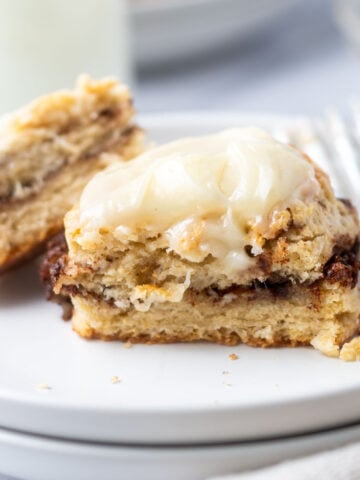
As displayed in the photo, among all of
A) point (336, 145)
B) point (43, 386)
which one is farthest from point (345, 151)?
point (43, 386)

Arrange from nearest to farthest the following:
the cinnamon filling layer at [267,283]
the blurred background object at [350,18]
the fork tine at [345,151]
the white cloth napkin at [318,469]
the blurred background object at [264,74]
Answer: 1. the white cloth napkin at [318,469]
2. the cinnamon filling layer at [267,283]
3. the fork tine at [345,151]
4. the blurred background object at [350,18]
5. the blurred background object at [264,74]

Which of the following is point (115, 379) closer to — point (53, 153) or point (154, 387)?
point (154, 387)

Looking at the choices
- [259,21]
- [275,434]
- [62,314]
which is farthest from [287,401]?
[259,21]

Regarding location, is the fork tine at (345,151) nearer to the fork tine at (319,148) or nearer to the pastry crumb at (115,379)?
the fork tine at (319,148)

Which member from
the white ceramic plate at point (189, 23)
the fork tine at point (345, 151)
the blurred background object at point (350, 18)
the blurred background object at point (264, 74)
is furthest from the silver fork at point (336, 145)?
the white ceramic plate at point (189, 23)

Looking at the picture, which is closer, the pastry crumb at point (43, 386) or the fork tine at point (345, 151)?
the pastry crumb at point (43, 386)

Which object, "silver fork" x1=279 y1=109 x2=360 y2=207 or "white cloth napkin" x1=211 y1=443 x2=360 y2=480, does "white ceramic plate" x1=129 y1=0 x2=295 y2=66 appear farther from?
"white cloth napkin" x1=211 y1=443 x2=360 y2=480

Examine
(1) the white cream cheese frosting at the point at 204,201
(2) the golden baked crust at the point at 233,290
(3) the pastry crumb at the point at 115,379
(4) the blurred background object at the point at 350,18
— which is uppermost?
(4) the blurred background object at the point at 350,18
